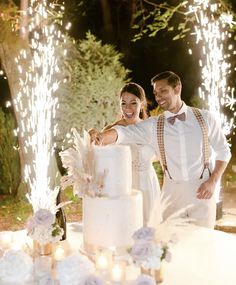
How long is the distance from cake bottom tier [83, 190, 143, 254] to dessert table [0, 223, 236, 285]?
20 centimetres

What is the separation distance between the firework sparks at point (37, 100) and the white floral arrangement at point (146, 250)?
4.76 metres

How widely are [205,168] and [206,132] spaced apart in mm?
253

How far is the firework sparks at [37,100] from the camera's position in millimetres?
7453

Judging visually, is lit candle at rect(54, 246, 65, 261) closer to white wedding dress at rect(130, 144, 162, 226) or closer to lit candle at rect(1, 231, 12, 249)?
lit candle at rect(1, 231, 12, 249)

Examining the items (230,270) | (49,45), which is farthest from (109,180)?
(49,45)

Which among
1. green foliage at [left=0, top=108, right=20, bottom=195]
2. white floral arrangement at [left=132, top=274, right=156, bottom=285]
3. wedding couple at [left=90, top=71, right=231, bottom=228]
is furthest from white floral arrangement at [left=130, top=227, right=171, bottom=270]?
green foliage at [left=0, top=108, right=20, bottom=195]

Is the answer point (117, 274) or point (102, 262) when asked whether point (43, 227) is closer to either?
point (102, 262)

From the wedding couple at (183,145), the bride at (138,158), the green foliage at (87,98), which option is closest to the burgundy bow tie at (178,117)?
the wedding couple at (183,145)

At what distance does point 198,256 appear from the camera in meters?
2.98

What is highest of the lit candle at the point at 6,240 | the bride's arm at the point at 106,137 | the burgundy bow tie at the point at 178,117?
the burgundy bow tie at the point at 178,117

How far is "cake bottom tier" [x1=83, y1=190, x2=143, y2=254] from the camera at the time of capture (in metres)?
2.79

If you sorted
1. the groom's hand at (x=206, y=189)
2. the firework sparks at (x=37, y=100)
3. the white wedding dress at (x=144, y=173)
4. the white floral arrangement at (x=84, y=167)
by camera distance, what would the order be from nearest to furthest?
the white floral arrangement at (x=84, y=167) < the groom's hand at (x=206, y=189) < the white wedding dress at (x=144, y=173) < the firework sparks at (x=37, y=100)

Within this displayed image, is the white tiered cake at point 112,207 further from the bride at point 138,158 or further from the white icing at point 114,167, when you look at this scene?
the bride at point 138,158

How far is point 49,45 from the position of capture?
25.9ft
